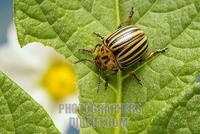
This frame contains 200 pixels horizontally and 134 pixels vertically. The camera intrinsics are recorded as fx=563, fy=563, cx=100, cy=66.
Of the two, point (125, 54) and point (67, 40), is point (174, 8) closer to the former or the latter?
point (67, 40)

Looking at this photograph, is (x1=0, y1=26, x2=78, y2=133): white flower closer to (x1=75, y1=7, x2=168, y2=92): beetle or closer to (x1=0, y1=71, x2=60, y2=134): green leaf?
(x1=75, y1=7, x2=168, y2=92): beetle

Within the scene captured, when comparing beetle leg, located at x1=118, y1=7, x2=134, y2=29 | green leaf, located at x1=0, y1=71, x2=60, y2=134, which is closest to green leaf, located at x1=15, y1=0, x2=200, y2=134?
beetle leg, located at x1=118, y1=7, x2=134, y2=29

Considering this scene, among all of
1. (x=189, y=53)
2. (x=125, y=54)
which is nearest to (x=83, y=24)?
(x=189, y=53)

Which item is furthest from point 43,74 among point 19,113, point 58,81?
point 19,113

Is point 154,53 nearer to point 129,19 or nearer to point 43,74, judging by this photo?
point 129,19

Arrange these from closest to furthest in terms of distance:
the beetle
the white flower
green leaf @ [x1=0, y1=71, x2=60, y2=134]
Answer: green leaf @ [x1=0, y1=71, x2=60, y2=134], the beetle, the white flower

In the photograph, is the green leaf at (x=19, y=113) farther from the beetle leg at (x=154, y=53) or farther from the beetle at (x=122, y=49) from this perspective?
the beetle leg at (x=154, y=53)

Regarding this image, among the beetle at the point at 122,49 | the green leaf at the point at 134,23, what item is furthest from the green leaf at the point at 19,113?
the beetle at the point at 122,49
